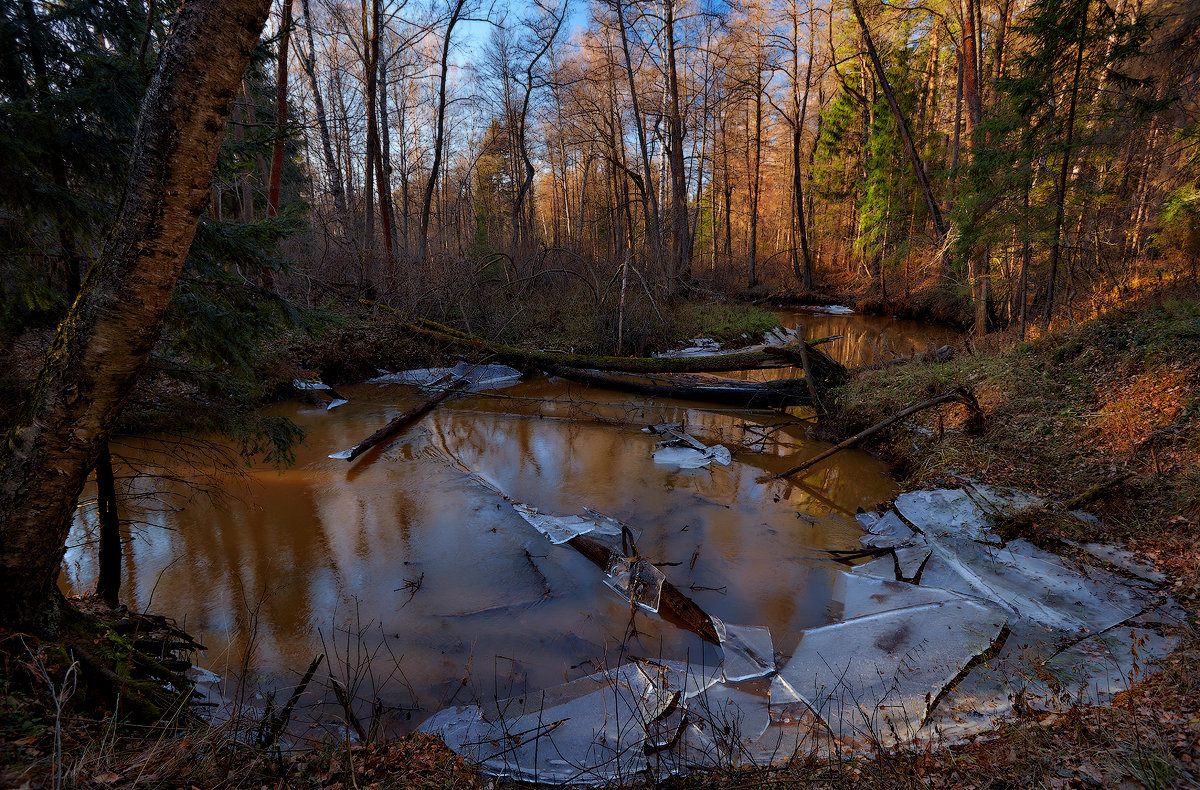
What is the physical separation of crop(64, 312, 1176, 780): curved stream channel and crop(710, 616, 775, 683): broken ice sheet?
0.08 meters

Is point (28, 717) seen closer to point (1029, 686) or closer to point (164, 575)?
point (164, 575)

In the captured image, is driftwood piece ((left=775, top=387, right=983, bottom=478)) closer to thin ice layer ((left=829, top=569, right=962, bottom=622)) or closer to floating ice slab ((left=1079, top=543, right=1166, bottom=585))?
thin ice layer ((left=829, top=569, right=962, bottom=622))

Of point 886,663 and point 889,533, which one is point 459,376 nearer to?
point 889,533

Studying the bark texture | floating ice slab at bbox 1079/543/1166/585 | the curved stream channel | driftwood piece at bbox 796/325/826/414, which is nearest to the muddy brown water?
the curved stream channel

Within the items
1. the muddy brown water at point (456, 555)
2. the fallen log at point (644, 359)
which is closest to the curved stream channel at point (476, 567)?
the muddy brown water at point (456, 555)

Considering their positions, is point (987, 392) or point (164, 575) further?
point (987, 392)

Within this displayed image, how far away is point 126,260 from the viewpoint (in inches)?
92.6

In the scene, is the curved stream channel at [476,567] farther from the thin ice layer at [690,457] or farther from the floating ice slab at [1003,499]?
the floating ice slab at [1003,499]

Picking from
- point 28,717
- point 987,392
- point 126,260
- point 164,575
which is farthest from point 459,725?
point 987,392

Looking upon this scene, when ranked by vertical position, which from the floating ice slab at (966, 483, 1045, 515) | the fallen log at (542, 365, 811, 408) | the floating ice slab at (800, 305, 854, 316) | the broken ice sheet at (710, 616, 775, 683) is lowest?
the broken ice sheet at (710, 616, 775, 683)

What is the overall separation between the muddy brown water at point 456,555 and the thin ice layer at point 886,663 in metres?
0.34

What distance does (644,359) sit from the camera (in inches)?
445

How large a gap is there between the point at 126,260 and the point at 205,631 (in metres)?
3.42

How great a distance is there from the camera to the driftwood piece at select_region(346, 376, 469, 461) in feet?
27.4
